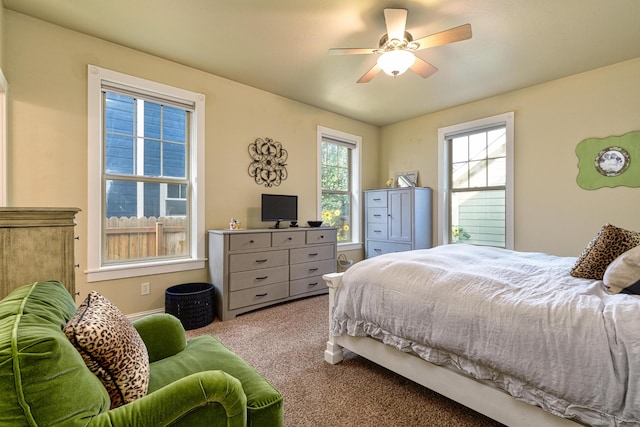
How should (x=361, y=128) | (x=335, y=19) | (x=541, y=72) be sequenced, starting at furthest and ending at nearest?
1. (x=361, y=128)
2. (x=541, y=72)
3. (x=335, y=19)

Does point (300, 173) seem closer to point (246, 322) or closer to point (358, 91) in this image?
point (358, 91)

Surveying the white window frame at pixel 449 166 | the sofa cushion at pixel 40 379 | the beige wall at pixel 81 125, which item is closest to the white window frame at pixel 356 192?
the white window frame at pixel 449 166

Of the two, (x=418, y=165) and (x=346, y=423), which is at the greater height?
(x=418, y=165)

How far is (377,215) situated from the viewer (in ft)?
15.8

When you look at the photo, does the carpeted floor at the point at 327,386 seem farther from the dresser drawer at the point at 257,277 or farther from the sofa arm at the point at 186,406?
the sofa arm at the point at 186,406

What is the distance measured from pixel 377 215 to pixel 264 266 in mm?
2220

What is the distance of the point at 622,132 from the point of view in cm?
309

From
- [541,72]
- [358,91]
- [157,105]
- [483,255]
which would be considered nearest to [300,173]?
[358,91]

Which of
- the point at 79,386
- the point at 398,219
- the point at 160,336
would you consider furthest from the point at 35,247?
the point at 398,219

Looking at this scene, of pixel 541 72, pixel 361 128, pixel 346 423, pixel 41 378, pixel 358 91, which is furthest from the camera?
pixel 361 128

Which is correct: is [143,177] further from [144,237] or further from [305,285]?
[305,285]

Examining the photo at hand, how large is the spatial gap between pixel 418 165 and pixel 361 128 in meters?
1.15

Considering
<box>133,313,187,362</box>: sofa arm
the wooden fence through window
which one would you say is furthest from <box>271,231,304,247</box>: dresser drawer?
<box>133,313,187,362</box>: sofa arm

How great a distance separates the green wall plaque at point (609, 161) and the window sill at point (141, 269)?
14.3 ft
